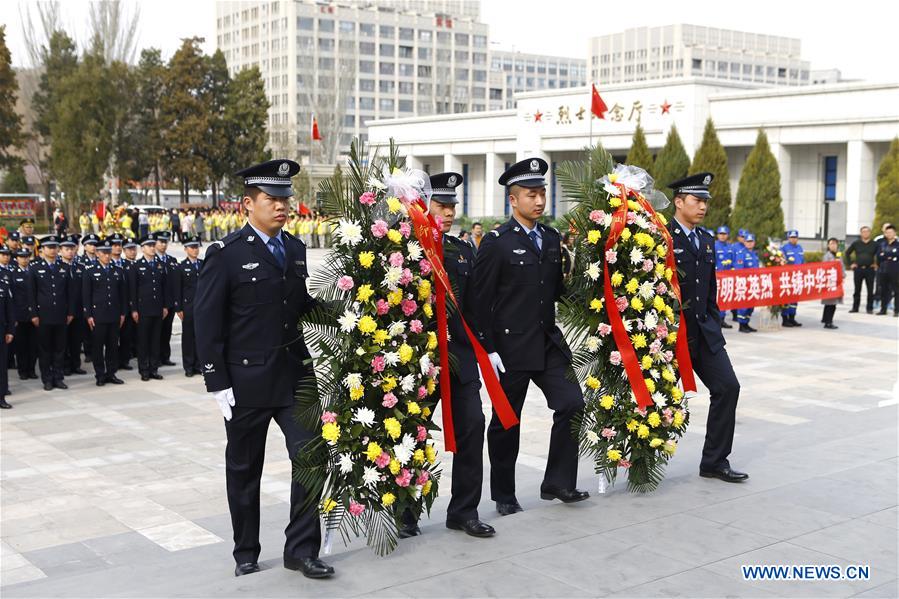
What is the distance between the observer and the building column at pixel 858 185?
2916 centimetres

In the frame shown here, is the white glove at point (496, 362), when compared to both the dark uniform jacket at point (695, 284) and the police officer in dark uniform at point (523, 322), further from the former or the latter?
the dark uniform jacket at point (695, 284)

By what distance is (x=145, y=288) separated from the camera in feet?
41.0

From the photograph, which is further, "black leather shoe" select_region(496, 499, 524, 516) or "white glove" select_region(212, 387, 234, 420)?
"black leather shoe" select_region(496, 499, 524, 516)

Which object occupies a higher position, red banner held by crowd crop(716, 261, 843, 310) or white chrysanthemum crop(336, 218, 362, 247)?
white chrysanthemum crop(336, 218, 362, 247)

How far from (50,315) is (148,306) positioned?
1.23m

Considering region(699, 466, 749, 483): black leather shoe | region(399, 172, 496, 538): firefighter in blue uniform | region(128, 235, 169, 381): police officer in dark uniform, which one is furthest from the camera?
region(128, 235, 169, 381): police officer in dark uniform

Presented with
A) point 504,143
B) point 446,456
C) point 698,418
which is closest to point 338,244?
point 446,456

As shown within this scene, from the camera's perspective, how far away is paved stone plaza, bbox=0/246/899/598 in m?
4.52

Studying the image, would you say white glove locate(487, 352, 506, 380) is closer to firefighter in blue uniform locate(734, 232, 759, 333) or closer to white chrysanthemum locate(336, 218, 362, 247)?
white chrysanthemum locate(336, 218, 362, 247)

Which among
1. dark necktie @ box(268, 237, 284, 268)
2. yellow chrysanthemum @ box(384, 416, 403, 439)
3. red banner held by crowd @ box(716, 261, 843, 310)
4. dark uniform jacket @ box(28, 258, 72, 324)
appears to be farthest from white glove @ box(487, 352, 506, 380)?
red banner held by crowd @ box(716, 261, 843, 310)

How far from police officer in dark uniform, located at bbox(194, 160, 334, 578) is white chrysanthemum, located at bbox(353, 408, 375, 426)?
239 millimetres

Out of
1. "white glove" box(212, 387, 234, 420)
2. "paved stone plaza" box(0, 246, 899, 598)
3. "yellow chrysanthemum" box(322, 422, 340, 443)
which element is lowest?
"paved stone plaza" box(0, 246, 899, 598)

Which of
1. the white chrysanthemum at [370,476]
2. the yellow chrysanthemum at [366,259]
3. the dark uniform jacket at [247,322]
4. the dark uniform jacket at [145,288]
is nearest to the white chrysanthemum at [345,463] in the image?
the white chrysanthemum at [370,476]

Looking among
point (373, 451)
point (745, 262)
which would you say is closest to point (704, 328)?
point (373, 451)
